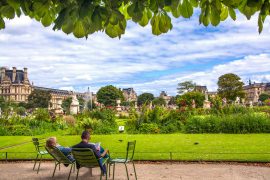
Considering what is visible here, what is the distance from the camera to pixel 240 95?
256 feet

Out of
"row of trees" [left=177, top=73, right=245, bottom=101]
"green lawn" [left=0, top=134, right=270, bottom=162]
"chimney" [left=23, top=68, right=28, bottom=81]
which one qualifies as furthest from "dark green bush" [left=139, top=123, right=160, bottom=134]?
"chimney" [left=23, top=68, right=28, bottom=81]

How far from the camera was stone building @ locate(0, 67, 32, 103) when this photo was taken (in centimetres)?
13712

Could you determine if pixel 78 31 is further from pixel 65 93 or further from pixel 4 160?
pixel 65 93

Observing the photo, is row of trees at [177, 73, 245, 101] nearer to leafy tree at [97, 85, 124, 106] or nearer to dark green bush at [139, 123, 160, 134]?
leafy tree at [97, 85, 124, 106]

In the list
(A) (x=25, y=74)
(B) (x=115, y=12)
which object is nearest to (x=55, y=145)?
(B) (x=115, y=12)

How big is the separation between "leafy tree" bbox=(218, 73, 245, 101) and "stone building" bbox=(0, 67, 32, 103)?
85701 millimetres

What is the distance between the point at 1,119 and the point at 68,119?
4.35 m

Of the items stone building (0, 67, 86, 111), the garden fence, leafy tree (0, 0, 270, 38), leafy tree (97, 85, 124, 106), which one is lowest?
the garden fence

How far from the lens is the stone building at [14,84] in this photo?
450 ft

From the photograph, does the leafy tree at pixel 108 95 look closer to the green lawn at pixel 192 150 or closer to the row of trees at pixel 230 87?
the row of trees at pixel 230 87

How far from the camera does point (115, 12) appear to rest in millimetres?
2848

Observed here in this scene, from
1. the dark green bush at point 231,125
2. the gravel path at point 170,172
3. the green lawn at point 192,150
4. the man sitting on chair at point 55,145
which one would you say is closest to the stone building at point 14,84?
the dark green bush at point 231,125

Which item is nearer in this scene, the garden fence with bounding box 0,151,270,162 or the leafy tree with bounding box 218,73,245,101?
the garden fence with bounding box 0,151,270,162

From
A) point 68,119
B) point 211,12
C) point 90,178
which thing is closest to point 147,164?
point 90,178
